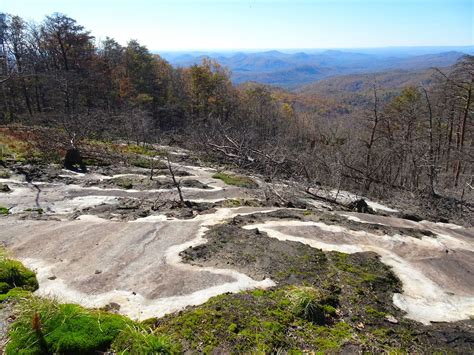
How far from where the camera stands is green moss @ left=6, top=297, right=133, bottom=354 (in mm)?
4402

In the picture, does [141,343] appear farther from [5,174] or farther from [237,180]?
[5,174]

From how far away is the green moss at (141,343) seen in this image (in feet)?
14.5

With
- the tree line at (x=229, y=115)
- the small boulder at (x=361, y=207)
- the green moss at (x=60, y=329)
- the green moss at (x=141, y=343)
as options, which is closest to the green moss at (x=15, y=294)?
the green moss at (x=60, y=329)

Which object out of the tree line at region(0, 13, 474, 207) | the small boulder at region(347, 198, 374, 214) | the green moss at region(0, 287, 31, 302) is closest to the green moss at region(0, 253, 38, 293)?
the green moss at region(0, 287, 31, 302)

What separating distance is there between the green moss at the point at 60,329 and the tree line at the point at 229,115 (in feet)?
47.9

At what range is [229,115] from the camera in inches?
2215

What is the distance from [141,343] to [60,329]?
3.74ft

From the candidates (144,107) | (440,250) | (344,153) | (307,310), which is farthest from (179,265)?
(144,107)

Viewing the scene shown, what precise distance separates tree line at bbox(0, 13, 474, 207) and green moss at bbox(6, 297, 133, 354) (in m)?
14.6

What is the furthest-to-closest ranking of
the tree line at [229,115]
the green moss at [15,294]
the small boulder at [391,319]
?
the tree line at [229,115] → the small boulder at [391,319] → the green moss at [15,294]

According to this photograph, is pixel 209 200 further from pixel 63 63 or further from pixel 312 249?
pixel 63 63

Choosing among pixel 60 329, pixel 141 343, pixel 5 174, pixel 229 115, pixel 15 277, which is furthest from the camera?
pixel 229 115

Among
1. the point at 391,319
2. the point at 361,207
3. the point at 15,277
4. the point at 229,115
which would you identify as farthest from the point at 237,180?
the point at 229,115

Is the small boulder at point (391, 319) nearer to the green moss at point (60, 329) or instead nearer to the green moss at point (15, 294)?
the green moss at point (60, 329)
